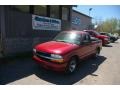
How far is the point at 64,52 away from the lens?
635cm

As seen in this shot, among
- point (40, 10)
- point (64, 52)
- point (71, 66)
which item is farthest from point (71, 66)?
point (40, 10)

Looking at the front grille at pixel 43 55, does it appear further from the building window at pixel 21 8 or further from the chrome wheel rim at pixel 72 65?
the building window at pixel 21 8

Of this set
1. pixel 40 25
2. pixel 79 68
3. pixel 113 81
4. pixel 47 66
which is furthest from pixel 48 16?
pixel 113 81

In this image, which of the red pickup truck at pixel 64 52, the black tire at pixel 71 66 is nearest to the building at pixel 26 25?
the red pickup truck at pixel 64 52

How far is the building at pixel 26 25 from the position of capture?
29.7 ft

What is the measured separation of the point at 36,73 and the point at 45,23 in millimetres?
5930

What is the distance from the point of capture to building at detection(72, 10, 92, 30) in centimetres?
2411

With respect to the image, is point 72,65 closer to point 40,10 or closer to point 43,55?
point 43,55

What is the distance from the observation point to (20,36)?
33.0 ft

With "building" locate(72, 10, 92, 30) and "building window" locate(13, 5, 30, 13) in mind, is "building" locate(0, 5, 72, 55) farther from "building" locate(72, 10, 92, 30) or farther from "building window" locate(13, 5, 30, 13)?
"building" locate(72, 10, 92, 30)

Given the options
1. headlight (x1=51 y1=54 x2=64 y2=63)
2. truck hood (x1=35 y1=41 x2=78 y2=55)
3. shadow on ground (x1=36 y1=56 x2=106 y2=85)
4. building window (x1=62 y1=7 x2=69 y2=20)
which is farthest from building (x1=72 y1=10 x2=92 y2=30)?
headlight (x1=51 y1=54 x2=64 y2=63)

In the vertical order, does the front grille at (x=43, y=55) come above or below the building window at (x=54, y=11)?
below

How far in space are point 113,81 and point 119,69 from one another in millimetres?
1947

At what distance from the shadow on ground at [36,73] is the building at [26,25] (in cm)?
159
